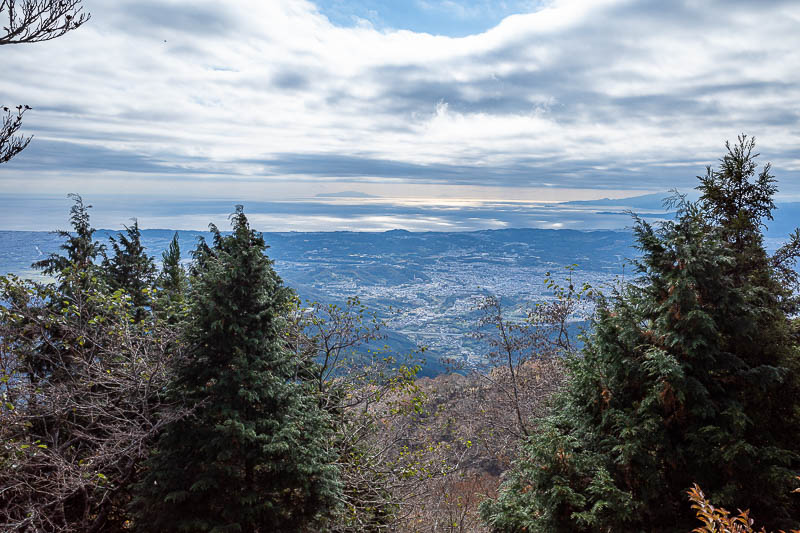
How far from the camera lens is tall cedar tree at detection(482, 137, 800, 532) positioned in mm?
6996

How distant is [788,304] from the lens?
895cm

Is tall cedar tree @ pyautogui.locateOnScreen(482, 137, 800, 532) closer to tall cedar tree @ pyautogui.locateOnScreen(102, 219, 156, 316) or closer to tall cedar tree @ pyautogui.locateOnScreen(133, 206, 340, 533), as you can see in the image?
tall cedar tree @ pyautogui.locateOnScreen(133, 206, 340, 533)

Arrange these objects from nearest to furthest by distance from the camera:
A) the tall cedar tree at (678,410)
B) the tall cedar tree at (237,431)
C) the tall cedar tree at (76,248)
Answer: the tall cedar tree at (678,410) < the tall cedar tree at (237,431) < the tall cedar tree at (76,248)

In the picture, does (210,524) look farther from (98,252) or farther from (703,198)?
(98,252)

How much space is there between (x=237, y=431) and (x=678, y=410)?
297 inches

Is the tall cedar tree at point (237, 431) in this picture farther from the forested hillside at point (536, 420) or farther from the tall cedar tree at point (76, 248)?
the tall cedar tree at point (76, 248)

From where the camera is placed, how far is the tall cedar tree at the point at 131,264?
20594 mm

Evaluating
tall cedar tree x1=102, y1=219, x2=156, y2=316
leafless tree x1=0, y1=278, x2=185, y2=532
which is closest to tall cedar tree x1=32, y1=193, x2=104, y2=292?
tall cedar tree x1=102, y1=219, x2=156, y2=316

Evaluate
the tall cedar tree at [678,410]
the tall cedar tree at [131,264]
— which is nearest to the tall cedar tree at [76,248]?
the tall cedar tree at [131,264]

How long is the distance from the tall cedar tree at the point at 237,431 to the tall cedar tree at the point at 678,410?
13.5ft

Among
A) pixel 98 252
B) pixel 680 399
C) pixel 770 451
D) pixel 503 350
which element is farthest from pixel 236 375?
pixel 98 252

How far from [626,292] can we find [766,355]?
7.81 feet

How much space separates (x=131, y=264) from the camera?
20344 millimetres

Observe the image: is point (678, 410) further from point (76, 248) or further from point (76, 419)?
point (76, 248)
